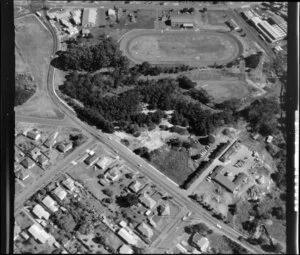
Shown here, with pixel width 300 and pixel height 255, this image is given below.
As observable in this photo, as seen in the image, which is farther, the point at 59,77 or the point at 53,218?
the point at 59,77

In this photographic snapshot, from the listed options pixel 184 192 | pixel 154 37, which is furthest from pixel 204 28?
pixel 184 192

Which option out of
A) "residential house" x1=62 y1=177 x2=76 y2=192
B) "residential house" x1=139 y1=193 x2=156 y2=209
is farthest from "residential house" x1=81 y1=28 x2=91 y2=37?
"residential house" x1=139 y1=193 x2=156 y2=209

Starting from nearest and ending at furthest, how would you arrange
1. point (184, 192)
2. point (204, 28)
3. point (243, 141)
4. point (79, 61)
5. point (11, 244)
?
point (11, 244) → point (184, 192) → point (243, 141) → point (79, 61) → point (204, 28)

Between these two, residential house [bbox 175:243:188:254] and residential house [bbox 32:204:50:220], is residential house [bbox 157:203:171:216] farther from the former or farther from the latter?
residential house [bbox 32:204:50:220]

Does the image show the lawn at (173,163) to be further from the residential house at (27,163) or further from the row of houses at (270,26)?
the row of houses at (270,26)

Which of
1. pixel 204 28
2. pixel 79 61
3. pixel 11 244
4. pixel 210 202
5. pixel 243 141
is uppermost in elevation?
pixel 204 28

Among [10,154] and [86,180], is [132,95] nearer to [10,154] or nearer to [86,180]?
[86,180]

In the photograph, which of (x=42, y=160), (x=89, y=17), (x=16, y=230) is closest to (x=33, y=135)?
(x=42, y=160)
